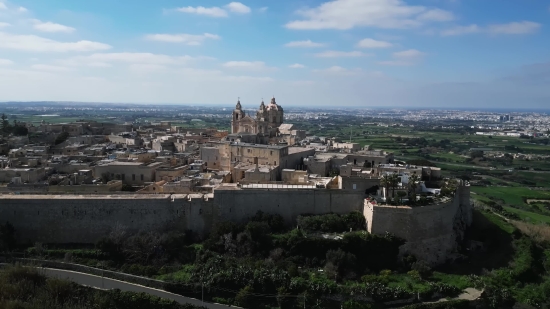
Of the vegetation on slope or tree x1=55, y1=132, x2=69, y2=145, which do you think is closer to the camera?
the vegetation on slope

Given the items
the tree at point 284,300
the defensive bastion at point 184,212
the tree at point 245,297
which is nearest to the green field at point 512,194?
the defensive bastion at point 184,212

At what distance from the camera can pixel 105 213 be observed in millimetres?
24250

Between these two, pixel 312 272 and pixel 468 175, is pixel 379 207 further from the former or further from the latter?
pixel 468 175

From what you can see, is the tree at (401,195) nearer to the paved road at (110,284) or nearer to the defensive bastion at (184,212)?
the defensive bastion at (184,212)

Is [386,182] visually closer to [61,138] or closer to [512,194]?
[512,194]

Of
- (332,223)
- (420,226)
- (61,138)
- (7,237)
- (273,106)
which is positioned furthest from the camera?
(273,106)

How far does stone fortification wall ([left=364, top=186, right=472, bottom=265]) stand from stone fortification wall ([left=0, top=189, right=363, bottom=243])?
6.99 metres

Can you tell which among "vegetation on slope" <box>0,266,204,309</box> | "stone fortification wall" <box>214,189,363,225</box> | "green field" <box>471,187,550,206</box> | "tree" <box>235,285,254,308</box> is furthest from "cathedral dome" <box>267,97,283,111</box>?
"vegetation on slope" <box>0,266,204,309</box>

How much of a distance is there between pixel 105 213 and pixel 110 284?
16.9 feet

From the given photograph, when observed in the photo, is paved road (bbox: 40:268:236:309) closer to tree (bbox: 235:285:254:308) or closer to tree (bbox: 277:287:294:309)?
tree (bbox: 235:285:254:308)

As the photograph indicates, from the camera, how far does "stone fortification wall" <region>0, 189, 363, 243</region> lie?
24.2 m

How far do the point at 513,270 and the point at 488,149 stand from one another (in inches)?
2794

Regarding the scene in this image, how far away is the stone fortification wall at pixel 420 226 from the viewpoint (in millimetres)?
23219

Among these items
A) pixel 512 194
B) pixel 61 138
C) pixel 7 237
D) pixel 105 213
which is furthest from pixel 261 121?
pixel 512 194
